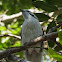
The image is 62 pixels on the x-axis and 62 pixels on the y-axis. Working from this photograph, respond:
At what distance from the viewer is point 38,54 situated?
3.51 metres

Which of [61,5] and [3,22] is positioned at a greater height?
[61,5]

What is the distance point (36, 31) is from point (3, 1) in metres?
3.13

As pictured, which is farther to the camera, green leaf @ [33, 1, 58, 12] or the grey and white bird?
the grey and white bird

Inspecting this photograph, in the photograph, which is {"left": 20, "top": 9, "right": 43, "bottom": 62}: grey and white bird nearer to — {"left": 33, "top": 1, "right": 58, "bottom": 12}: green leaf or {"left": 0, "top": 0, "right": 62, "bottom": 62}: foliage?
{"left": 0, "top": 0, "right": 62, "bottom": 62}: foliage

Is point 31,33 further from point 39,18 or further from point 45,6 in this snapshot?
point 45,6

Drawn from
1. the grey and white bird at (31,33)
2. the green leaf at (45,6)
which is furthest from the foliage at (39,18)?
the grey and white bird at (31,33)

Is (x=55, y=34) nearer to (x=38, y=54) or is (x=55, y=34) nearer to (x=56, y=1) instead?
(x=56, y=1)

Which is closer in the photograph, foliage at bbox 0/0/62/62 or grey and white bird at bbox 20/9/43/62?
foliage at bbox 0/0/62/62

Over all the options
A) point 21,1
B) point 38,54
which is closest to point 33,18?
point 38,54

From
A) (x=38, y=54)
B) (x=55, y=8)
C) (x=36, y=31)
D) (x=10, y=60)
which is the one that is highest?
(x=55, y=8)

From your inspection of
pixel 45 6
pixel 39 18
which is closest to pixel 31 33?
pixel 39 18

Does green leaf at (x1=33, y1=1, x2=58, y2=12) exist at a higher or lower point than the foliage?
higher

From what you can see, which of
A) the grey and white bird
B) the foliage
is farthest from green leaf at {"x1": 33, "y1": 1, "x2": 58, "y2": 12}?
the grey and white bird

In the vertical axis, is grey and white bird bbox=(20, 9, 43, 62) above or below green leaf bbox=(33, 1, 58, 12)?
below
